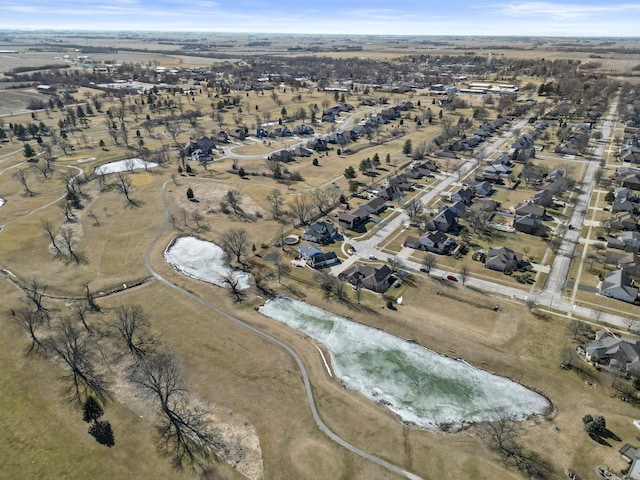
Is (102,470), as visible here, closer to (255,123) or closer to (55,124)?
(255,123)

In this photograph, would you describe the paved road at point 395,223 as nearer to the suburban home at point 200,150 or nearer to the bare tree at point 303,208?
the bare tree at point 303,208

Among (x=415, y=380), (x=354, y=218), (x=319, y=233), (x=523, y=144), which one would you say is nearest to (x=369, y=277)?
(x=319, y=233)

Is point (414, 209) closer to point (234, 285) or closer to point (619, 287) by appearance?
point (619, 287)

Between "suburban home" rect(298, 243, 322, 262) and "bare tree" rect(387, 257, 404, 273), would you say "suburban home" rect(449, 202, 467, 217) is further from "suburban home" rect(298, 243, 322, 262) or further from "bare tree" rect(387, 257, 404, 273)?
"suburban home" rect(298, 243, 322, 262)

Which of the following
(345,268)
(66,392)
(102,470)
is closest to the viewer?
(102,470)

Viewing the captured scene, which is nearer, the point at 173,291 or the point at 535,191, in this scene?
the point at 173,291

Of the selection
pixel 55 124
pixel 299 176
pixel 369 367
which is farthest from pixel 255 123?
pixel 369 367

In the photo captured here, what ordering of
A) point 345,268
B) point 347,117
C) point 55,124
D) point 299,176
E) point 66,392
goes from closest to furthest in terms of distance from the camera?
point 66,392, point 345,268, point 299,176, point 55,124, point 347,117
